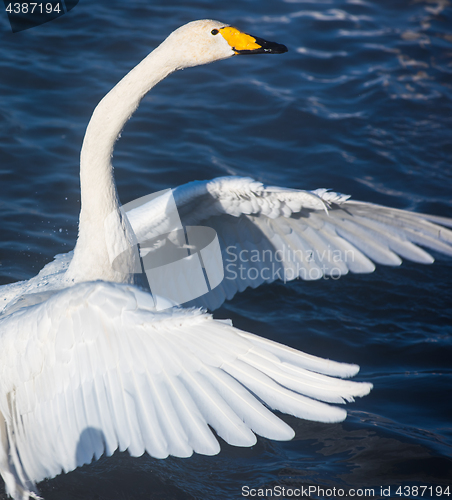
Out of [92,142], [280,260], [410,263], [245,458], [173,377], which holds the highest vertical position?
[92,142]

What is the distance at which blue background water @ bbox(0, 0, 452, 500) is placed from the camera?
189 inches

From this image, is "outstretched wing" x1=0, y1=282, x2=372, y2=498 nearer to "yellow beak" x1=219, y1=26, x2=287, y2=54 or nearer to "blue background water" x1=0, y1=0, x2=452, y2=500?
"blue background water" x1=0, y1=0, x2=452, y2=500

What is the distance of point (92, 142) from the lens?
4.18 metres

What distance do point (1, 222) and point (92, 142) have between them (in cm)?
337

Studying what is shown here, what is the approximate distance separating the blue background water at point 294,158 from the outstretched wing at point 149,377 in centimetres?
161

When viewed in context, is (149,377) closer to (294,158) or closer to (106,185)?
(106,185)

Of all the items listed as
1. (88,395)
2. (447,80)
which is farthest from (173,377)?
(447,80)

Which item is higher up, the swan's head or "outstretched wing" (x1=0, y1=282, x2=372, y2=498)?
the swan's head

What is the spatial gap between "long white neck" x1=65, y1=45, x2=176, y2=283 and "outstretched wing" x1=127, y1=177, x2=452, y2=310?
0.58 m

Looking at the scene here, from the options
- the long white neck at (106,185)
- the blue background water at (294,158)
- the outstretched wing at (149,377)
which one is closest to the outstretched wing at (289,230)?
the long white neck at (106,185)

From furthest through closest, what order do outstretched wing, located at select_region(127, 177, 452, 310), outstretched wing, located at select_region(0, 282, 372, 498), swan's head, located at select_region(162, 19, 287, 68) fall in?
outstretched wing, located at select_region(127, 177, 452, 310) < swan's head, located at select_region(162, 19, 287, 68) < outstretched wing, located at select_region(0, 282, 372, 498)

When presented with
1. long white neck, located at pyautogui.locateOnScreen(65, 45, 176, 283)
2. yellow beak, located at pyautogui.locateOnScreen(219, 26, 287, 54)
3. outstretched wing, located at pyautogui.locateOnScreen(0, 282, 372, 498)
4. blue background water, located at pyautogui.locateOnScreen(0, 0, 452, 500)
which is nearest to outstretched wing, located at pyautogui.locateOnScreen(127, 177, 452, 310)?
long white neck, located at pyautogui.locateOnScreen(65, 45, 176, 283)

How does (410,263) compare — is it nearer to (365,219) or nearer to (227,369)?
(365,219)

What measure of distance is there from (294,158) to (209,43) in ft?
15.7
